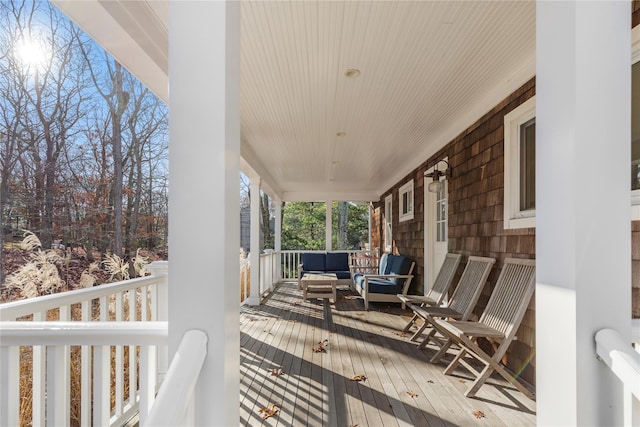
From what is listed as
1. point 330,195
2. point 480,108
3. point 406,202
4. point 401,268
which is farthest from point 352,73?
point 330,195

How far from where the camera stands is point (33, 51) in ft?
13.3

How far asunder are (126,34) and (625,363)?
8.04ft

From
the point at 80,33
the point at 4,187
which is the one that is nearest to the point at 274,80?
the point at 4,187

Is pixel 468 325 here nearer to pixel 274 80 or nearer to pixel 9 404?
pixel 274 80

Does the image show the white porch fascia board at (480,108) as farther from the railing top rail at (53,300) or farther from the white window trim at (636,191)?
the railing top rail at (53,300)

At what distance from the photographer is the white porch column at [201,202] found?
39.2 inches

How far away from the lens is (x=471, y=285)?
11.8ft

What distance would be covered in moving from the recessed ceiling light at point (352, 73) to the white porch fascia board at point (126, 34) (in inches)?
56.0

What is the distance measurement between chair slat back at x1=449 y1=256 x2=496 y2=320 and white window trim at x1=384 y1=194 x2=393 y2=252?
4521 mm

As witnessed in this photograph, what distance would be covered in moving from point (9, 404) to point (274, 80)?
269 centimetres

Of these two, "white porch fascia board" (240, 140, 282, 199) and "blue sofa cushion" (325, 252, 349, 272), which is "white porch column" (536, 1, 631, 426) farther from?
"blue sofa cushion" (325, 252, 349, 272)

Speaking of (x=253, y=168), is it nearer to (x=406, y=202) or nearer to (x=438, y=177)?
(x=438, y=177)

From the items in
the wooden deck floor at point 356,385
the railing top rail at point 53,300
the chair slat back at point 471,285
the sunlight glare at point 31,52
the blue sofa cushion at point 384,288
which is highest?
the sunlight glare at point 31,52

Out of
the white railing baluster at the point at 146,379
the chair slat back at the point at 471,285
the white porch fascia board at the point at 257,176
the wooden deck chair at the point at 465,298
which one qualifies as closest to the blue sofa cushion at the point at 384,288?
the wooden deck chair at the point at 465,298
